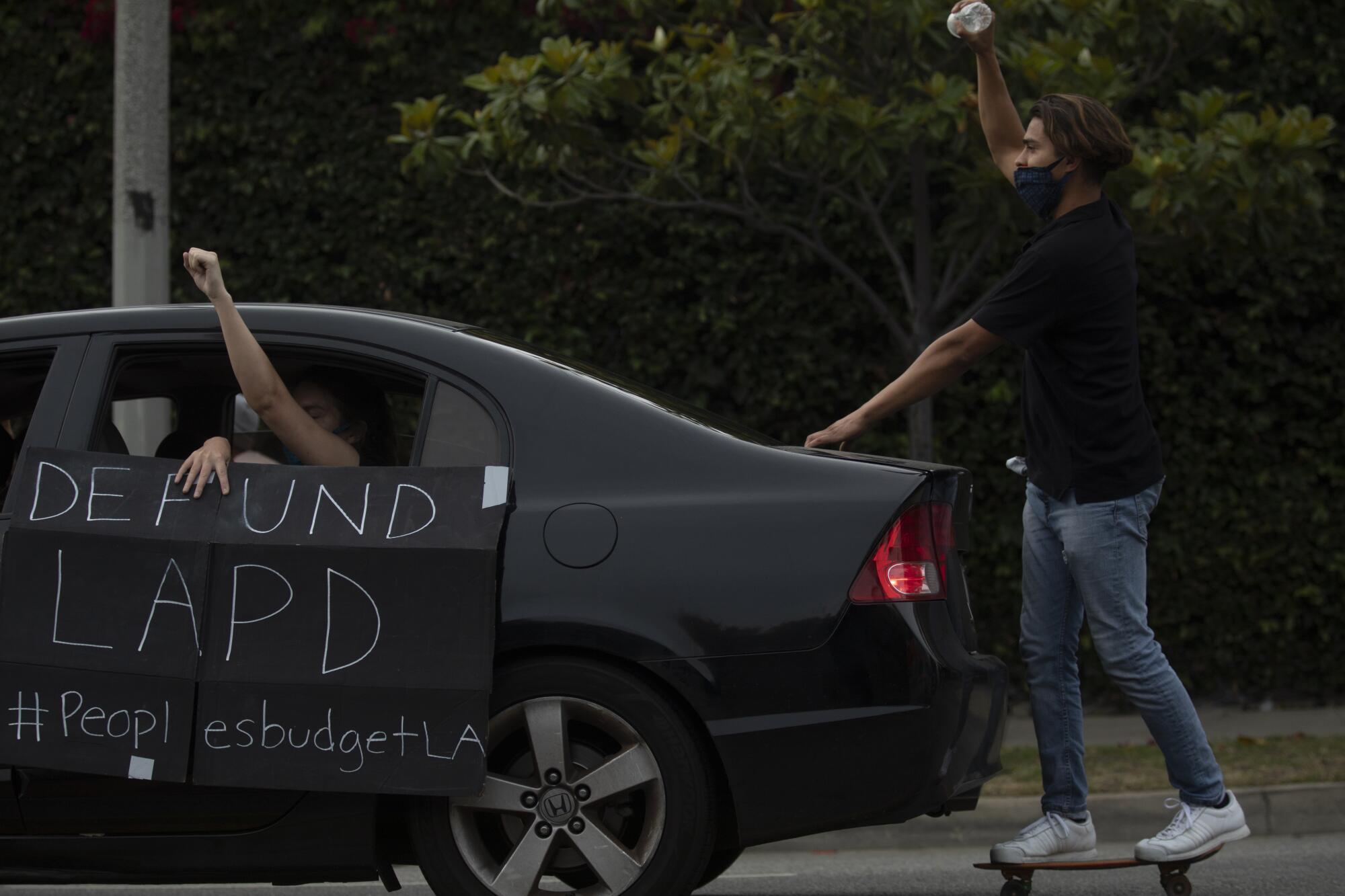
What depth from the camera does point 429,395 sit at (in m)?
3.49

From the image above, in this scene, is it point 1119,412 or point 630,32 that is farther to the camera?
point 630,32

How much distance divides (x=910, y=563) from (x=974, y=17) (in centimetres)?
149

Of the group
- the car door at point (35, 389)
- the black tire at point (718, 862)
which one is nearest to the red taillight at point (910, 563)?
the black tire at point (718, 862)

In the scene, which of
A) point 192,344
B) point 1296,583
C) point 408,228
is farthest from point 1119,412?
point 408,228

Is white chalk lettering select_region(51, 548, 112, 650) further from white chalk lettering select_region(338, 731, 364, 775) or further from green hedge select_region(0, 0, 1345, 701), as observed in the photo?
green hedge select_region(0, 0, 1345, 701)

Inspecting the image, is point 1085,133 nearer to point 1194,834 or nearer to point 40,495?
point 1194,834

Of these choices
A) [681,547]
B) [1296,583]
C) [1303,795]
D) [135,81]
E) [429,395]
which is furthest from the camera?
[1296,583]

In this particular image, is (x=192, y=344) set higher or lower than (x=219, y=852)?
higher

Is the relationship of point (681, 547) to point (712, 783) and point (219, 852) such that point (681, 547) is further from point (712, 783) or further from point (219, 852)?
point (219, 852)

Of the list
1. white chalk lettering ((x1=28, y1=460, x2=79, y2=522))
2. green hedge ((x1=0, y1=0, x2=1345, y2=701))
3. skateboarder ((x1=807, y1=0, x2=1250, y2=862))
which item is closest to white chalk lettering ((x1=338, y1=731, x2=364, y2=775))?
white chalk lettering ((x1=28, y1=460, x2=79, y2=522))

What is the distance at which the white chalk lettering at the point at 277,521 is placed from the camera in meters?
3.32

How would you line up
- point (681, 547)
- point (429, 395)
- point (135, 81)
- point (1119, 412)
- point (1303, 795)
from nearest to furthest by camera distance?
point (681, 547)
point (429, 395)
point (1119, 412)
point (1303, 795)
point (135, 81)

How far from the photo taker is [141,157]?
21.4ft

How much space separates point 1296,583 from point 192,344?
602 cm
